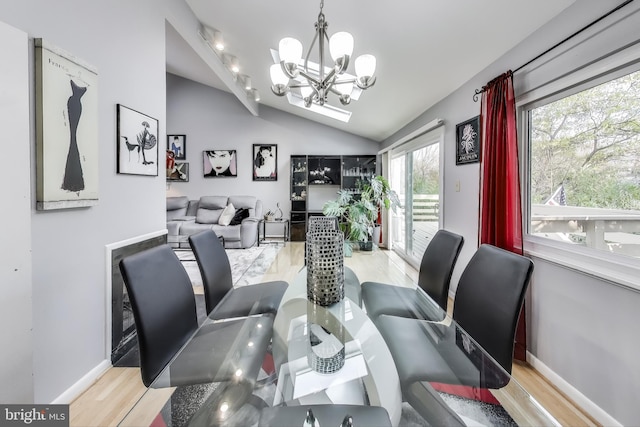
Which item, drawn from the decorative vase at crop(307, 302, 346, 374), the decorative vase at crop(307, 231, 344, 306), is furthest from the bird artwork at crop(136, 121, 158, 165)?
the decorative vase at crop(307, 302, 346, 374)

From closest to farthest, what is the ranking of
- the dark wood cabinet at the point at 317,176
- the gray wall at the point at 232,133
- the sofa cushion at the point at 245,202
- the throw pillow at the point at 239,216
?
the throw pillow at the point at 239,216, the sofa cushion at the point at 245,202, the dark wood cabinet at the point at 317,176, the gray wall at the point at 232,133

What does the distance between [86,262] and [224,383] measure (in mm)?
1290

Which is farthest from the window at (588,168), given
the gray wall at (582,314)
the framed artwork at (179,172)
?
the framed artwork at (179,172)

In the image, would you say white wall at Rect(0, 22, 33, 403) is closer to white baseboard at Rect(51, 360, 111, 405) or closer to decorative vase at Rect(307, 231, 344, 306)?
white baseboard at Rect(51, 360, 111, 405)

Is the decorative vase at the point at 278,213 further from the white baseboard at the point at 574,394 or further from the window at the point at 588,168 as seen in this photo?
the white baseboard at the point at 574,394

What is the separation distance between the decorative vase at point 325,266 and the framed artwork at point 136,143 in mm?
1527

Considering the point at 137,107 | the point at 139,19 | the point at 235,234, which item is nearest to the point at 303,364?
the point at 137,107

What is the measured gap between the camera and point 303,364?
1082 mm

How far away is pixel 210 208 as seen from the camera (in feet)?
19.8

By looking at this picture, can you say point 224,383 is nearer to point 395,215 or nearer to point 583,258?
point 583,258

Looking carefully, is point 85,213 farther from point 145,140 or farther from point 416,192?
point 416,192

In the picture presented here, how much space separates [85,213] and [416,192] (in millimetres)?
4092

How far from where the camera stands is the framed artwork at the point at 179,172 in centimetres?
641

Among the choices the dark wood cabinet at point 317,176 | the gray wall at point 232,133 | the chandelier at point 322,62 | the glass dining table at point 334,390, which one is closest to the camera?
the glass dining table at point 334,390
